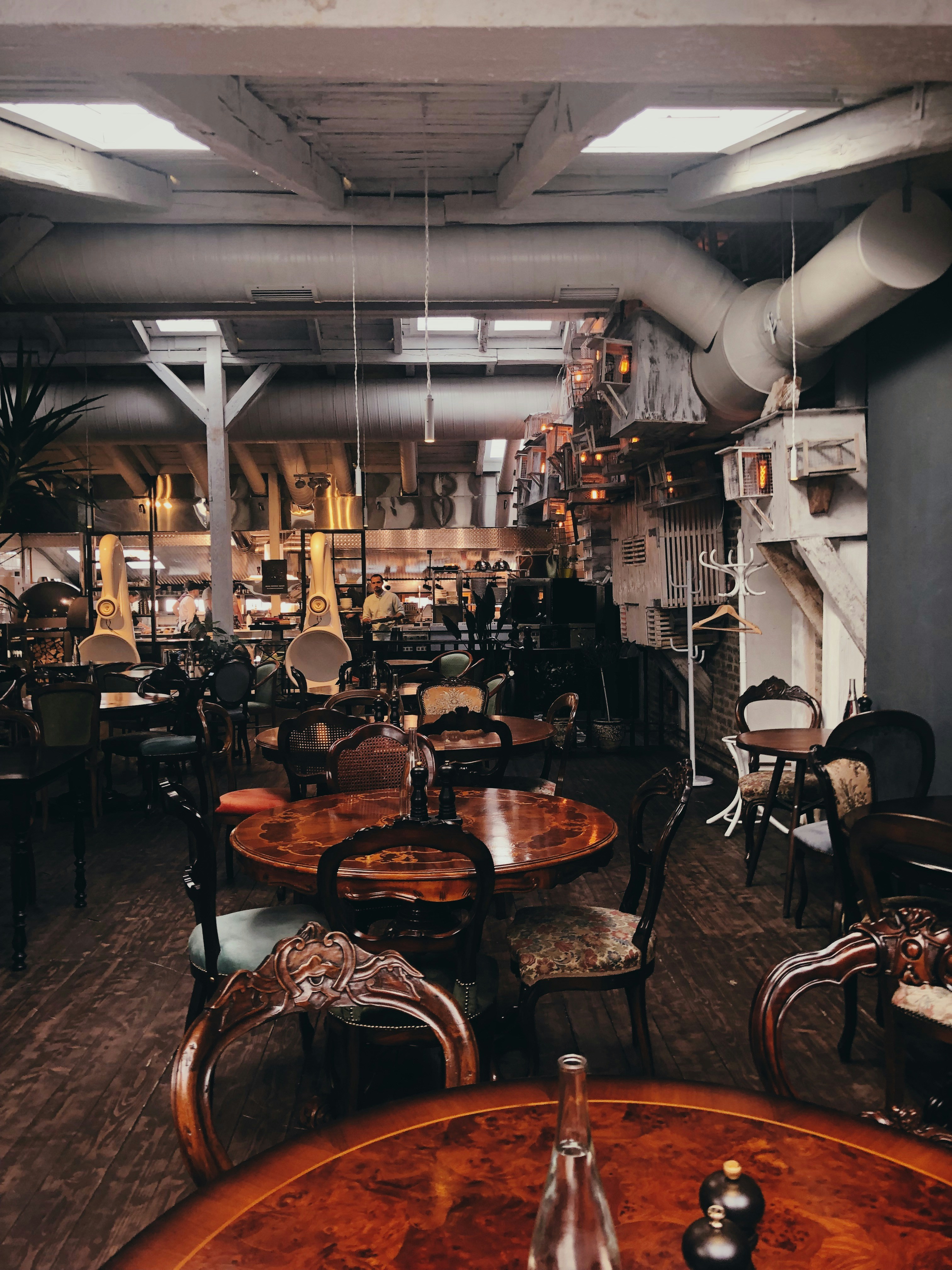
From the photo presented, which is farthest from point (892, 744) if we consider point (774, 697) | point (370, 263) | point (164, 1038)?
point (370, 263)

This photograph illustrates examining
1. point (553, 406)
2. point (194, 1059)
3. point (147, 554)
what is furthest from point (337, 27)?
point (147, 554)

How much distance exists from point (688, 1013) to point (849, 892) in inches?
28.9

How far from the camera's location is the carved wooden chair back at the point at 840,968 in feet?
4.76

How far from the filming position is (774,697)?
539 centimetres

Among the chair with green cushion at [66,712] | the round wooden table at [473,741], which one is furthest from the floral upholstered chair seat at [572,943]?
the chair with green cushion at [66,712]

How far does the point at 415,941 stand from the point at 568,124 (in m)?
3.32

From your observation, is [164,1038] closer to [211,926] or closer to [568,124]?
[211,926]

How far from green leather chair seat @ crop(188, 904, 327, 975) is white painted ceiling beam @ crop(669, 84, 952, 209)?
3644mm

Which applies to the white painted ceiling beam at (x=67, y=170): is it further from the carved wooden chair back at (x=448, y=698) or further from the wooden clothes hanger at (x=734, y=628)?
the wooden clothes hanger at (x=734, y=628)

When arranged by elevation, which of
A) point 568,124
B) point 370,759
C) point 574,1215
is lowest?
point 370,759

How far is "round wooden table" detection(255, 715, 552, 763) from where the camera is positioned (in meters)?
4.77

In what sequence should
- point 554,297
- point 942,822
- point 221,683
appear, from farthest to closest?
point 221,683 < point 554,297 < point 942,822

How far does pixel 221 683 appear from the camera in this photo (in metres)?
7.36

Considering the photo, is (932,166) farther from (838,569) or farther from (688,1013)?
(688,1013)
